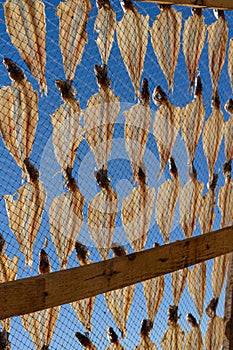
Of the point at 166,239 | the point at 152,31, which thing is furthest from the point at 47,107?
the point at 166,239

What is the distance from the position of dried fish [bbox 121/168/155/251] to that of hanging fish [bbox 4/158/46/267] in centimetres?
31

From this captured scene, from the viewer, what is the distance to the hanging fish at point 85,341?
5.79 feet

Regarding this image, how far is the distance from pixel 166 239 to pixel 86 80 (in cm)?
59

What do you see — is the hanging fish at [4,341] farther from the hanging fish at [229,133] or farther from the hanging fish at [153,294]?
the hanging fish at [229,133]

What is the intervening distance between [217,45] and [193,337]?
3.18 feet

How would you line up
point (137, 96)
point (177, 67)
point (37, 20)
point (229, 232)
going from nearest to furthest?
point (37, 20)
point (137, 96)
point (177, 67)
point (229, 232)

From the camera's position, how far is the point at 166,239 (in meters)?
1.99

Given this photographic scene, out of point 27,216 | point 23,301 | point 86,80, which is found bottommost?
point 23,301

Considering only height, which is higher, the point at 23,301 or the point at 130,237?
the point at 130,237

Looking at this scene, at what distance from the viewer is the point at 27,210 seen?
158 cm

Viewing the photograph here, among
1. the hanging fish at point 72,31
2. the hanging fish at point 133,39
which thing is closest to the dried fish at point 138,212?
the hanging fish at point 133,39

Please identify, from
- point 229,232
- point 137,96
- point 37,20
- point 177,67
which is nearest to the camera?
point 37,20

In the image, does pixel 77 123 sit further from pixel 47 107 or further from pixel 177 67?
pixel 177 67

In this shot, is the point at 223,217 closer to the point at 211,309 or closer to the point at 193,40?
the point at 211,309
